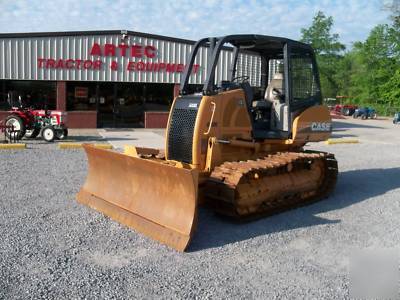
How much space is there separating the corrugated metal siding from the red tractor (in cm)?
395

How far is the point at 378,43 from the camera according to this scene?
60.8m

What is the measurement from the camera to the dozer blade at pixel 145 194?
18.9 feet

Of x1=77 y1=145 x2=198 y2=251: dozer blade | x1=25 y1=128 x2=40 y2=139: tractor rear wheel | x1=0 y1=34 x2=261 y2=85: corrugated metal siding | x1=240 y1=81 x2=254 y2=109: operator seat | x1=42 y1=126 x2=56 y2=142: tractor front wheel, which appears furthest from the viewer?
x1=0 y1=34 x2=261 y2=85: corrugated metal siding

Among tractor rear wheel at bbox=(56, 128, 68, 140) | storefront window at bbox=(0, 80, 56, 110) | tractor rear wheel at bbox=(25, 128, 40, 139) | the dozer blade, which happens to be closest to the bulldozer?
the dozer blade

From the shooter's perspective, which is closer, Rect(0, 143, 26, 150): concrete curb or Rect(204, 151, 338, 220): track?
Rect(204, 151, 338, 220): track

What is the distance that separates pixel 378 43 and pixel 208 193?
60.5m

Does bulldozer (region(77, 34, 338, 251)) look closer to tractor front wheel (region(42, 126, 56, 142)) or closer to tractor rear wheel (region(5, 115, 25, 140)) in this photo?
tractor front wheel (region(42, 126, 56, 142))

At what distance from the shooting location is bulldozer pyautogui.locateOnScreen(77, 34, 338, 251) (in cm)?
623

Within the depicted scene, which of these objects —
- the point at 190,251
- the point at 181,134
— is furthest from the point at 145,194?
the point at 190,251

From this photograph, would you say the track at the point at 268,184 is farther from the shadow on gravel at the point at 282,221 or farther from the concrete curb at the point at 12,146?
the concrete curb at the point at 12,146

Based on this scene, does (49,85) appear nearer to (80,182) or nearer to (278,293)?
(80,182)

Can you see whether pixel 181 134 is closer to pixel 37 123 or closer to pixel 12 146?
pixel 12 146

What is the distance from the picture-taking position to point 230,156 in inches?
294

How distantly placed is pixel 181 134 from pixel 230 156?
898 mm
